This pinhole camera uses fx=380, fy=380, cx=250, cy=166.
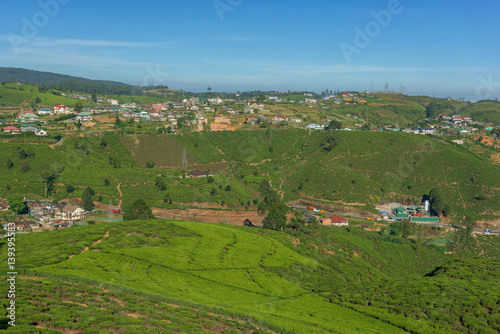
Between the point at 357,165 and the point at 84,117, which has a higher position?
the point at 84,117

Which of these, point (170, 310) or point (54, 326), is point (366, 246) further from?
point (54, 326)

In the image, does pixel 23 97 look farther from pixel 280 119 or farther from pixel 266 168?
pixel 266 168

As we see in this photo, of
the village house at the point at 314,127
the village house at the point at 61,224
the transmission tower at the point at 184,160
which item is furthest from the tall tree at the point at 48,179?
the village house at the point at 314,127

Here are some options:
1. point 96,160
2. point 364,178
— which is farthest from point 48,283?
point 364,178

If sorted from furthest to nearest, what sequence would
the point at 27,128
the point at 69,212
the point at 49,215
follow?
the point at 27,128, the point at 69,212, the point at 49,215

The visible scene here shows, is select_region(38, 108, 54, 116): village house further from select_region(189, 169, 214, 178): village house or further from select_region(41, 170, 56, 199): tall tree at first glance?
select_region(189, 169, 214, 178): village house

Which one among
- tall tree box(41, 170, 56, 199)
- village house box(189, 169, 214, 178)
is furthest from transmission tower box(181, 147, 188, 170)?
tall tree box(41, 170, 56, 199)

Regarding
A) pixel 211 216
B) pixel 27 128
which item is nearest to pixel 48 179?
pixel 27 128
